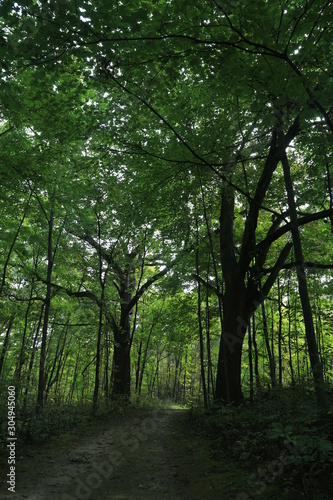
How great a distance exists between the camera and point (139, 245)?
50.7 feet

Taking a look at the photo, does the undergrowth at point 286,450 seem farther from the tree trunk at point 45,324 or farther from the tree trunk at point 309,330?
the tree trunk at point 45,324

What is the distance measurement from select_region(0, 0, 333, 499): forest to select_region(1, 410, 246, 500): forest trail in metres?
0.56

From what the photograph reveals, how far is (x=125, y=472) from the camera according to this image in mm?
5520

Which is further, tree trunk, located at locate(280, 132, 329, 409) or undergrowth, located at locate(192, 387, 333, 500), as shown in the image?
tree trunk, located at locate(280, 132, 329, 409)

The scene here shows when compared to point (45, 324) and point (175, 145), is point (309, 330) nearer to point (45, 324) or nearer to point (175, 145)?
point (175, 145)

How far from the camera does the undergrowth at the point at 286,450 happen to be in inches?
127

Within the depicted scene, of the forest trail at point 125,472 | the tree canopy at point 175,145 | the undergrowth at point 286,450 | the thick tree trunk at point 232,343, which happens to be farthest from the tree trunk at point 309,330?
the thick tree trunk at point 232,343

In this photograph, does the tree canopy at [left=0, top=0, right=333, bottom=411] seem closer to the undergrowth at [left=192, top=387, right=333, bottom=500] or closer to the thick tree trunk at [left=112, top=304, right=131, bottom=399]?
the thick tree trunk at [left=112, top=304, right=131, bottom=399]

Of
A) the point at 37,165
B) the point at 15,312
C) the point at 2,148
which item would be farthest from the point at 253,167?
the point at 15,312

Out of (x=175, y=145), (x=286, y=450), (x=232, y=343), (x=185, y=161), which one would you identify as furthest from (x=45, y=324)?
(x=286, y=450)

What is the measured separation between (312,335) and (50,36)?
5.09 meters

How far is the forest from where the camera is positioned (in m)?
3.65

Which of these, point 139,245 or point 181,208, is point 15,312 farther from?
point 181,208

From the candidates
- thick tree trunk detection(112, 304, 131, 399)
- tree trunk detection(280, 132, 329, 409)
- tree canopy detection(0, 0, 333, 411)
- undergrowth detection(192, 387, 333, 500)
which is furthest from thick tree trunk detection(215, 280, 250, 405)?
thick tree trunk detection(112, 304, 131, 399)
